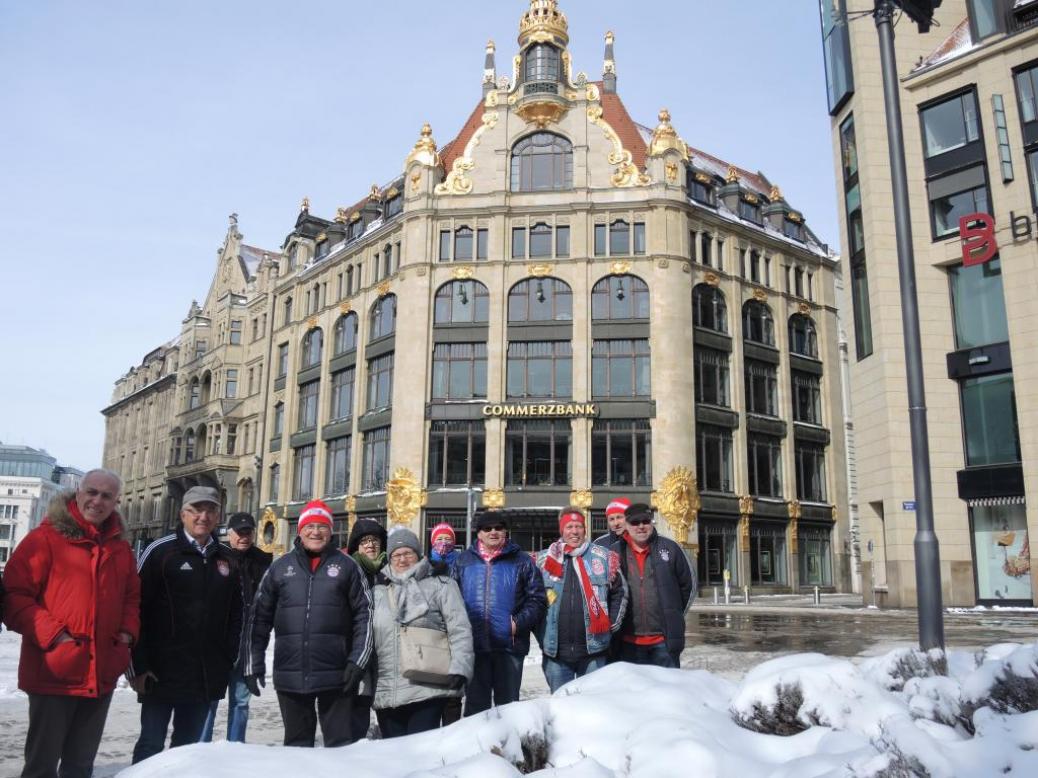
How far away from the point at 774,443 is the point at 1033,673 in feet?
126

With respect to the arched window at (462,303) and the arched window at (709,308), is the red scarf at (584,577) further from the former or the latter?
the arched window at (709,308)

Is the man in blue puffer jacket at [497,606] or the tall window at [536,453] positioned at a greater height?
the tall window at [536,453]

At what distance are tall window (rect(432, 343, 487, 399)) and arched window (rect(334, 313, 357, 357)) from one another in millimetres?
6591

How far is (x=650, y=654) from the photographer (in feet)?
23.8

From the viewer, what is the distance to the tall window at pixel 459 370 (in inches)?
1508

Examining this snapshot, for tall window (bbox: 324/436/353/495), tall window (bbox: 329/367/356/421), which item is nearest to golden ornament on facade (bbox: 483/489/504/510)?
tall window (bbox: 324/436/353/495)

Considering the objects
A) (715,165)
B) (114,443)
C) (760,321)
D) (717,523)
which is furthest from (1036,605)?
(114,443)

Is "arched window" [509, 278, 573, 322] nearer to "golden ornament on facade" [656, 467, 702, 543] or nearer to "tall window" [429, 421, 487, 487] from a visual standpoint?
"tall window" [429, 421, 487, 487]

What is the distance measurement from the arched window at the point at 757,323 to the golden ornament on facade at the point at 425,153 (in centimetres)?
1613

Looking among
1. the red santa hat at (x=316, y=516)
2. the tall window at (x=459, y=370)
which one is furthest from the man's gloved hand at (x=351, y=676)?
the tall window at (x=459, y=370)

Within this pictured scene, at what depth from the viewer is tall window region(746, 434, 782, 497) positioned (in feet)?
129

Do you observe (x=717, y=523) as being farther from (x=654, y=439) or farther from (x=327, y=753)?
(x=327, y=753)

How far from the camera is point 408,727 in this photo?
18.9 feet

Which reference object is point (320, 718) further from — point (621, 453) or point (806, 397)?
point (806, 397)
